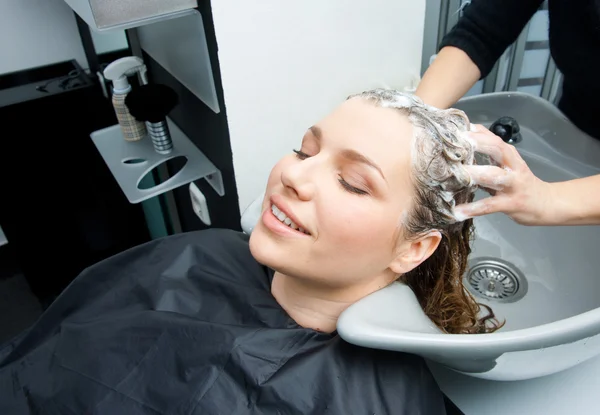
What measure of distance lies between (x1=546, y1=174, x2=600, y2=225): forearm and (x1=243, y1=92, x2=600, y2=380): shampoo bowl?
0.50 ft

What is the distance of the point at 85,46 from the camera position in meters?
1.82

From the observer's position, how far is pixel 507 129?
1.11m

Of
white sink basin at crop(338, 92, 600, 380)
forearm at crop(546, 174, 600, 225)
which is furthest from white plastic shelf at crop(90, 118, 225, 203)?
forearm at crop(546, 174, 600, 225)

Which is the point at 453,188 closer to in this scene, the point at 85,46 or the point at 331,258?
the point at 331,258

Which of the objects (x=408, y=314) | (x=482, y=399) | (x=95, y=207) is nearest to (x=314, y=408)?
(x=408, y=314)

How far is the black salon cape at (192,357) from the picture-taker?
827 millimetres

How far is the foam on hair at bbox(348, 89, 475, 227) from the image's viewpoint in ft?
2.49

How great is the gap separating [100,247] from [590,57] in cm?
171

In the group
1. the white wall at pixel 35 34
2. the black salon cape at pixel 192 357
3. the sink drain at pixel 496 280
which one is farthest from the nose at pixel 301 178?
the white wall at pixel 35 34

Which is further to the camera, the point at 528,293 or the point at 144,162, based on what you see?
the point at 144,162

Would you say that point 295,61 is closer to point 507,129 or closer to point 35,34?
point 507,129

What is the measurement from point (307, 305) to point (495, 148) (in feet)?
1.36

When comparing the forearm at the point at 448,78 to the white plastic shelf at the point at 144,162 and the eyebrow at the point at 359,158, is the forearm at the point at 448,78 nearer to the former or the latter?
the eyebrow at the point at 359,158

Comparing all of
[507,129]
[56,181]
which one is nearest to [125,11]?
[507,129]
